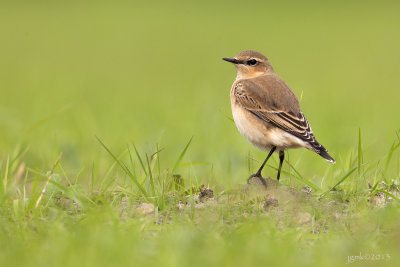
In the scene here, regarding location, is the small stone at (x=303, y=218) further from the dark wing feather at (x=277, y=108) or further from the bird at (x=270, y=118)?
the dark wing feather at (x=277, y=108)

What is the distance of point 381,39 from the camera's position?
3098cm

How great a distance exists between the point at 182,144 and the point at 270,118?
475cm

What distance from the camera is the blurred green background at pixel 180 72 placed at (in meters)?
12.6

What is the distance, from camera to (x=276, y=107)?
8.22 meters

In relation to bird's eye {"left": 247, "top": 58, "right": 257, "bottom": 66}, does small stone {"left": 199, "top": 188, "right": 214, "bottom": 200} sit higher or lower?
lower

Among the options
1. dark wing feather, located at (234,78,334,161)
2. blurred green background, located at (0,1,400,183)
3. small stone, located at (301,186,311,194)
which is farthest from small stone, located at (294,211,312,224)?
dark wing feather, located at (234,78,334,161)

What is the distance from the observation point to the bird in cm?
782

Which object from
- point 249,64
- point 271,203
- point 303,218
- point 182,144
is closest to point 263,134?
point 249,64

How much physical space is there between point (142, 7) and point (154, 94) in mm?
25182

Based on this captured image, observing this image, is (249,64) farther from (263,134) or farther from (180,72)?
(180,72)

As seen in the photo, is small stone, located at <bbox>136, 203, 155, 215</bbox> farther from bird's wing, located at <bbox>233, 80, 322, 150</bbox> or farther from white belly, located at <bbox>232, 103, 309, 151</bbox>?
bird's wing, located at <bbox>233, 80, 322, 150</bbox>

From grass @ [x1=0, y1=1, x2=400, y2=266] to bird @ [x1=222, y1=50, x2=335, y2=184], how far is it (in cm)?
25

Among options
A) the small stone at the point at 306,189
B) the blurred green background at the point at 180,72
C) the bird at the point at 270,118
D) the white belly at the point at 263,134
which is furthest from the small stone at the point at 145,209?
the white belly at the point at 263,134

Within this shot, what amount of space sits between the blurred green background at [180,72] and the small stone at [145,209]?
1444mm
